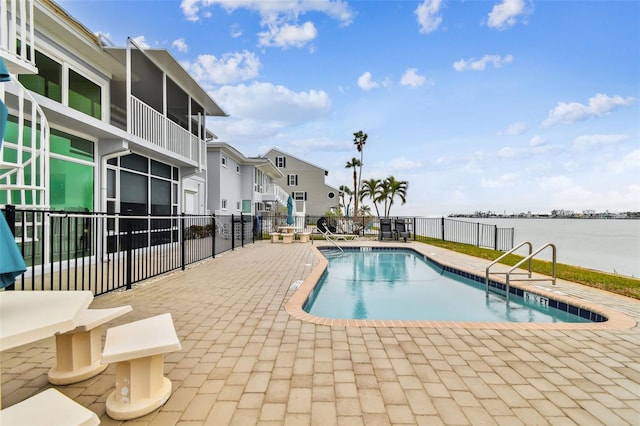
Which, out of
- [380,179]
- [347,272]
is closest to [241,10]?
[347,272]

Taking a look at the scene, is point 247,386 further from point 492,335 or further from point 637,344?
point 637,344

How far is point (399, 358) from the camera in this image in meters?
2.90

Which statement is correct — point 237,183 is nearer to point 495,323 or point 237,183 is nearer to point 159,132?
point 159,132

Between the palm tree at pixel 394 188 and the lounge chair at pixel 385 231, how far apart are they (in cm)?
2347

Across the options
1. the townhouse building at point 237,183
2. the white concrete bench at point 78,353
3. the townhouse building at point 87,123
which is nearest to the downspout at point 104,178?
the townhouse building at point 87,123

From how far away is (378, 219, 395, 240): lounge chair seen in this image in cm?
1602

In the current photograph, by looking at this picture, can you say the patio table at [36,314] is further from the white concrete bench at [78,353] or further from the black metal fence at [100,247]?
the black metal fence at [100,247]

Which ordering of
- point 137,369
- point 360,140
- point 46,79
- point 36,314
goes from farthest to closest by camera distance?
1. point 360,140
2. point 46,79
3. point 137,369
4. point 36,314

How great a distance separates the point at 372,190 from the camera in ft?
131

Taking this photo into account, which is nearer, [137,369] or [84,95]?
[137,369]

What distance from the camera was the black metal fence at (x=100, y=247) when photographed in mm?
4285

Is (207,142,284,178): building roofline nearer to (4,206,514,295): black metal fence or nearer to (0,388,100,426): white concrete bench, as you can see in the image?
(4,206,514,295): black metal fence

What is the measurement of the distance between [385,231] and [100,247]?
39.8 feet

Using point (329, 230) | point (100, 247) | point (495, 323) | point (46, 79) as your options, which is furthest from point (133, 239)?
point (329, 230)
